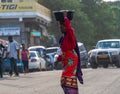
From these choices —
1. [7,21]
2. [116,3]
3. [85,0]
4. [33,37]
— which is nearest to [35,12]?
[7,21]

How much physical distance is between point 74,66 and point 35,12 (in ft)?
146

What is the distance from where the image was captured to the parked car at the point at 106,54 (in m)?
33.6

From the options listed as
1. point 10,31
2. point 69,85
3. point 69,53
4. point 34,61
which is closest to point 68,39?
point 69,53

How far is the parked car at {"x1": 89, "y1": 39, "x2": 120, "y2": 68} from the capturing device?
110 ft

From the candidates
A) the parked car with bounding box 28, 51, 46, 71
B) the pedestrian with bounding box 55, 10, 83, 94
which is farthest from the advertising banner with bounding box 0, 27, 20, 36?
the pedestrian with bounding box 55, 10, 83, 94

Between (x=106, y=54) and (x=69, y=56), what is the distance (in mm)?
23121

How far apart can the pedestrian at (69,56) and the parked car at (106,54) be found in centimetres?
2301

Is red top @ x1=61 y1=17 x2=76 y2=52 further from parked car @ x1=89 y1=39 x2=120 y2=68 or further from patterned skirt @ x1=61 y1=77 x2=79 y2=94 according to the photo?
parked car @ x1=89 y1=39 x2=120 y2=68

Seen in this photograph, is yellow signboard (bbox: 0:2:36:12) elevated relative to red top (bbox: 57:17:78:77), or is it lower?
elevated

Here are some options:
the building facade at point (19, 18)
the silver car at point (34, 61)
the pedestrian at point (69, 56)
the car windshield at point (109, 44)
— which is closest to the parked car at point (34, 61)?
the silver car at point (34, 61)

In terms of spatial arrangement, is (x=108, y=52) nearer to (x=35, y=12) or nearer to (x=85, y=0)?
(x=35, y=12)

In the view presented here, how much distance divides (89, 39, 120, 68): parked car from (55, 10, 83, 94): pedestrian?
23.0 metres

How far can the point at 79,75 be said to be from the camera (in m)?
10.6

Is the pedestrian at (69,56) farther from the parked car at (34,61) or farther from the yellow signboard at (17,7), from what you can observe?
the yellow signboard at (17,7)
